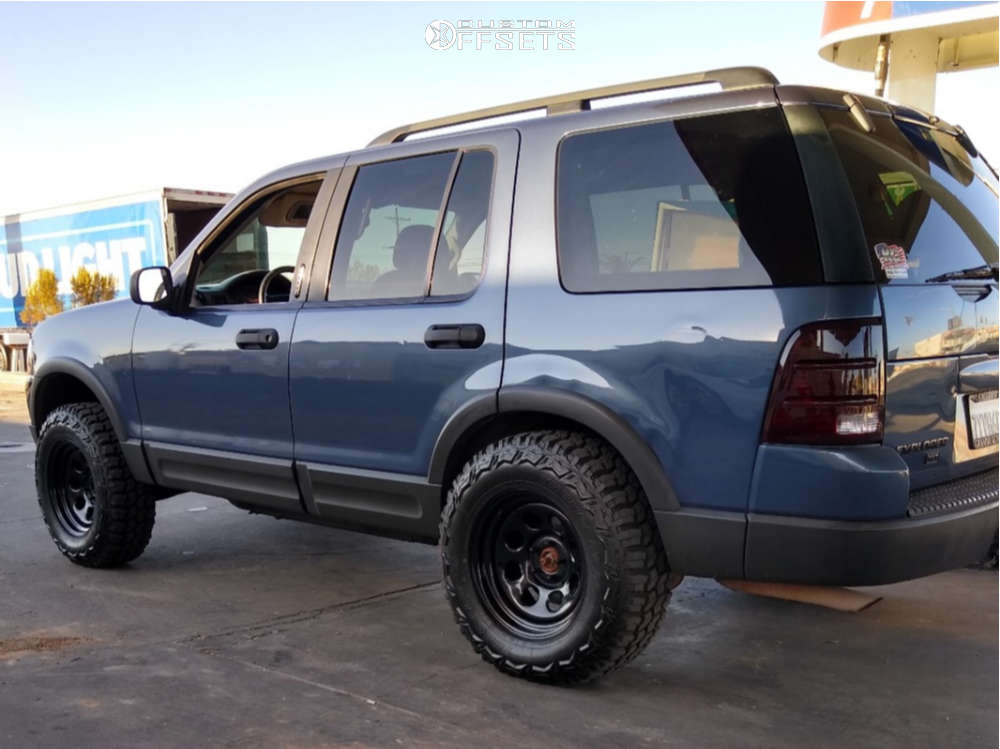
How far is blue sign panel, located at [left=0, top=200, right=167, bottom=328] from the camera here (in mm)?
17688

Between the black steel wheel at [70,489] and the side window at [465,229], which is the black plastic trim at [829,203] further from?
the black steel wheel at [70,489]

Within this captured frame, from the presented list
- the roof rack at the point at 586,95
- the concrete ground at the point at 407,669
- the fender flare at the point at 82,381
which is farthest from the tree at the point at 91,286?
the roof rack at the point at 586,95

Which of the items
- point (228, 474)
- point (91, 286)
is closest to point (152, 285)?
point (228, 474)

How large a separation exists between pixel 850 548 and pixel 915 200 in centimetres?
115

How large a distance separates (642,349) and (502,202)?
867 mm

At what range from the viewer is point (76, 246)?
750 inches

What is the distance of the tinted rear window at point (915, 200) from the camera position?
3.28 metres

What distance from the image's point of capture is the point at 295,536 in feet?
21.0

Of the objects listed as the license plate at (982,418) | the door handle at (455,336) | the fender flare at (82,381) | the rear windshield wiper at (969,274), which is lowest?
the fender flare at (82,381)

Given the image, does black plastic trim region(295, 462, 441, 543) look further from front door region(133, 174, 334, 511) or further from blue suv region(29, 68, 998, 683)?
front door region(133, 174, 334, 511)

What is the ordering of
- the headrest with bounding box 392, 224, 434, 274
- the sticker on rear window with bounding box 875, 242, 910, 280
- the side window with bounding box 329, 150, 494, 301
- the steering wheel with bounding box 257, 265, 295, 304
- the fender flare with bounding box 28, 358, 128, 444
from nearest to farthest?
the sticker on rear window with bounding box 875, 242, 910, 280
the side window with bounding box 329, 150, 494, 301
the headrest with bounding box 392, 224, 434, 274
the steering wheel with bounding box 257, 265, 295, 304
the fender flare with bounding box 28, 358, 128, 444

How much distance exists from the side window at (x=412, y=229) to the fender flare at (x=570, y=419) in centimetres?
48

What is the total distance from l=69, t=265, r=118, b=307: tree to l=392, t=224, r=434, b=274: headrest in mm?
15286

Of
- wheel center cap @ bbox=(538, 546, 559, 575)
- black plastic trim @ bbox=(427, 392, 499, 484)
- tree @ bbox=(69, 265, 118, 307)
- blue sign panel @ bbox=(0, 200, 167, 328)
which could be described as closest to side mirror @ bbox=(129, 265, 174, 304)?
black plastic trim @ bbox=(427, 392, 499, 484)
